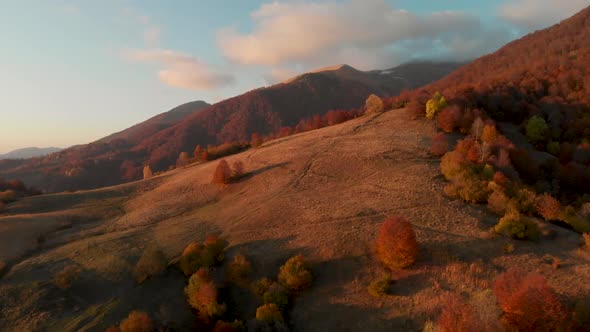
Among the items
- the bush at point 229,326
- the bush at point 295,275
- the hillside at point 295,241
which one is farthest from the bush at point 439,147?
the bush at point 229,326

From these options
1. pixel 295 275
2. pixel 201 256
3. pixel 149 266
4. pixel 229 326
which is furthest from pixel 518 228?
pixel 149 266

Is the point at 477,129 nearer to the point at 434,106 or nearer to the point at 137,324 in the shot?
the point at 434,106

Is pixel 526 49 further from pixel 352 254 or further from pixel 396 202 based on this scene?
pixel 352 254

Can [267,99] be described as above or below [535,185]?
above

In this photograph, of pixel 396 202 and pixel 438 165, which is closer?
pixel 396 202

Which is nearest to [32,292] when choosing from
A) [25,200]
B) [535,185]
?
[25,200]

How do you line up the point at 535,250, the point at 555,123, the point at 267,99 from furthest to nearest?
1. the point at 267,99
2. the point at 555,123
3. the point at 535,250
